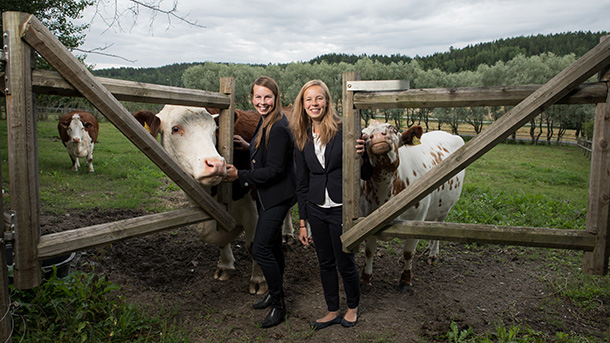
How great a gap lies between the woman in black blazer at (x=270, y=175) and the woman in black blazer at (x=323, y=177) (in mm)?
147

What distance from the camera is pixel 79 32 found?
10656 millimetres

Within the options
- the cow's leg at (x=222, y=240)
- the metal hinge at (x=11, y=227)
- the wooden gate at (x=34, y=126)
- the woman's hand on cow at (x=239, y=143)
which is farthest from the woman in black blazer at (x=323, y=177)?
the metal hinge at (x=11, y=227)

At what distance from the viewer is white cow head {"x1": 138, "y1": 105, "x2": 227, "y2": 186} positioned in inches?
136

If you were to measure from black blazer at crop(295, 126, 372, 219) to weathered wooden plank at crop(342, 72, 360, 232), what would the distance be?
0.11 meters

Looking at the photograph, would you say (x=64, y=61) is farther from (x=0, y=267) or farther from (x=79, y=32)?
(x=79, y=32)

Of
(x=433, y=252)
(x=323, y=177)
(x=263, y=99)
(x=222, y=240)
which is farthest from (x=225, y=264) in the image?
(x=433, y=252)

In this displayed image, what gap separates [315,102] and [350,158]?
0.55 m

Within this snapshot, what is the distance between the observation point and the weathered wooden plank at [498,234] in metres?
2.77

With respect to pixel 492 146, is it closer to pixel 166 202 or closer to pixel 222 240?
pixel 222 240

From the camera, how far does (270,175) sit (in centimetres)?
350

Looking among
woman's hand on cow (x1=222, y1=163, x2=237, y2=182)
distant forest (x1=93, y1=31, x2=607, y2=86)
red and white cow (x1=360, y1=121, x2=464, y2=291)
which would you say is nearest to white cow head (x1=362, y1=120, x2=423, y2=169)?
red and white cow (x1=360, y1=121, x2=464, y2=291)

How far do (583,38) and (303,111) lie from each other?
421ft

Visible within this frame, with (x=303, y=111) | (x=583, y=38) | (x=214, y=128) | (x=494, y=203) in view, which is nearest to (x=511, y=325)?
(x=303, y=111)

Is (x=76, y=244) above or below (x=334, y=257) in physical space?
above
